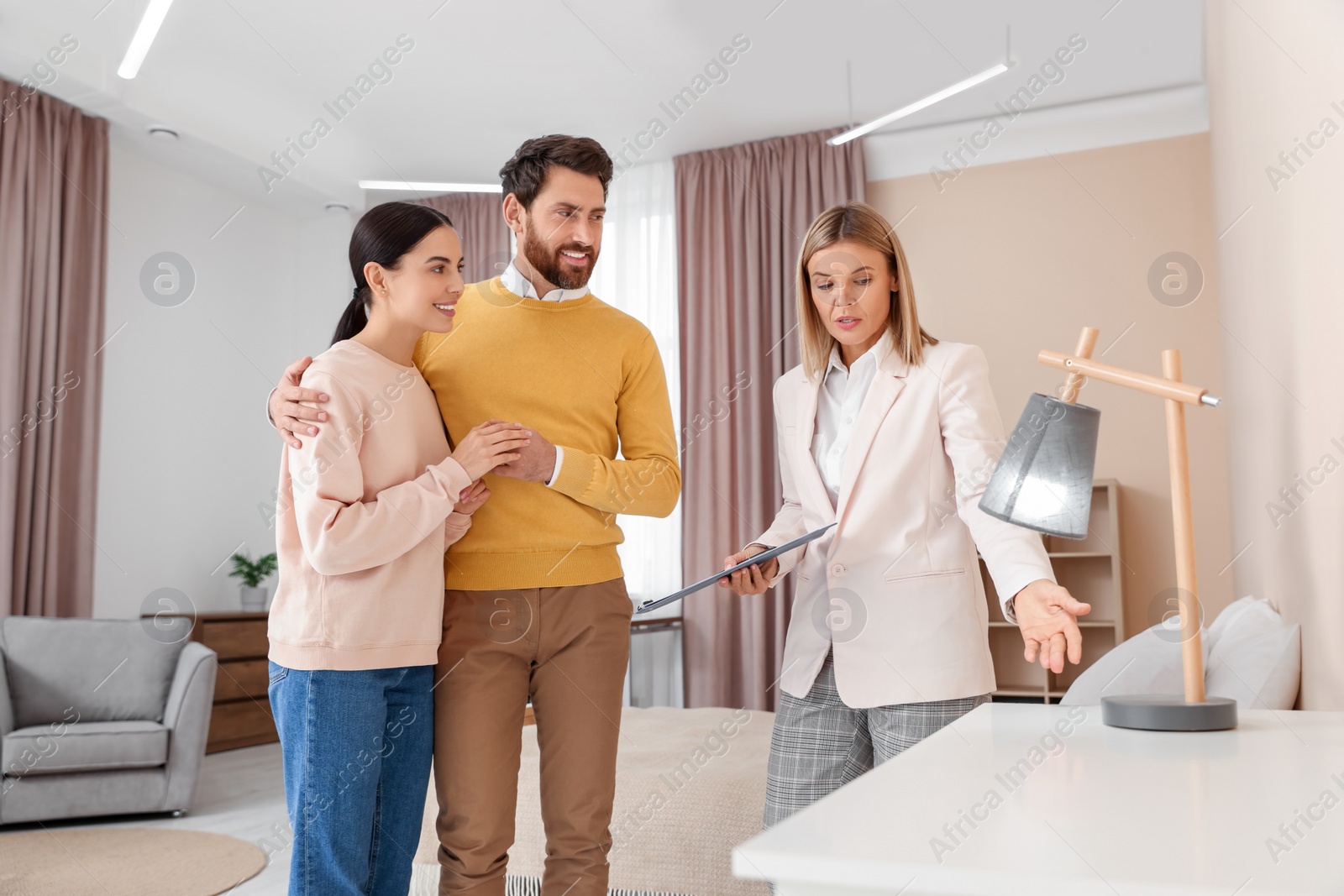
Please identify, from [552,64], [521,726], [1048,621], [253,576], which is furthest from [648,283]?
[1048,621]

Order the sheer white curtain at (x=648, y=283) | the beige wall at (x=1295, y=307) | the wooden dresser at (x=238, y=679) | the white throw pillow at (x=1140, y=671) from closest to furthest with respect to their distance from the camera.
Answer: the beige wall at (x=1295, y=307) → the white throw pillow at (x=1140, y=671) → the wooden dresser at (x=238, y=679) → the sheer white curtain at (x=648, y=283)

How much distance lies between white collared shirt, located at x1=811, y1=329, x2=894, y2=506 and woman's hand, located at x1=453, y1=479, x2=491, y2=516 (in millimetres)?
578

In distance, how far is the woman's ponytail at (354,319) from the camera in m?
1.64

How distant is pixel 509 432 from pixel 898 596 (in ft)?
2.12

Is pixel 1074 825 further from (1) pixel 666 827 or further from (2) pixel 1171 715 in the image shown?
(1) pixel 666 827

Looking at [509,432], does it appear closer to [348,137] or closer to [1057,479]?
[1057,479]

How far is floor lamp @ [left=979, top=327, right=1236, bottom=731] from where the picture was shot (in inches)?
40.6

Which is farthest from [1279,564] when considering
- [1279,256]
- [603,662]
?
[603,662]

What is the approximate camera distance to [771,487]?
16.9 ft

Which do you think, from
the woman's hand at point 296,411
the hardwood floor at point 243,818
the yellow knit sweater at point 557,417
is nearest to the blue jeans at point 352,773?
the yellow knit sweater at point 557,417

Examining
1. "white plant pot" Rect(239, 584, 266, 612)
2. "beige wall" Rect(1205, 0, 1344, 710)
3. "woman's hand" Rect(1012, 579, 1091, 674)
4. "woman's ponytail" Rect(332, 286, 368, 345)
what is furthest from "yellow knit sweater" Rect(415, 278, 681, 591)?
"white plant pot" Rect(239, 584, 266, 612)

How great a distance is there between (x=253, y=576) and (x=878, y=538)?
4599mm

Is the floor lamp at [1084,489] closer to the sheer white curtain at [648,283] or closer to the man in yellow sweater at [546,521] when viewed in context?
the man in yellow sweater at [546,521]

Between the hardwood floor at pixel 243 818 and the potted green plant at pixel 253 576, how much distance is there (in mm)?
916
